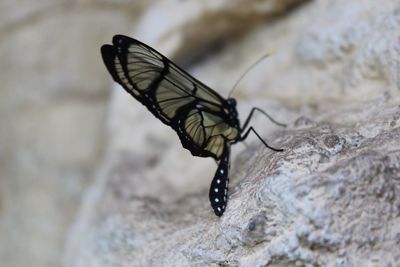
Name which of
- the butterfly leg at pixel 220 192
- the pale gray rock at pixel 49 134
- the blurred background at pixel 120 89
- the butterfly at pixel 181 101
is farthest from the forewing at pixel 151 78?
the pale gray rock at pixel 49 134

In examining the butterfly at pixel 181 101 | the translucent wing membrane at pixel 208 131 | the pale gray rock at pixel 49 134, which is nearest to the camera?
the butterfly at pixel 181 101

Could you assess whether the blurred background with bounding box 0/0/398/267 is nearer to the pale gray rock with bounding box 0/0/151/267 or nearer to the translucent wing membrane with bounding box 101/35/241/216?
the pale gray rock with bounding box 0/0/151/267

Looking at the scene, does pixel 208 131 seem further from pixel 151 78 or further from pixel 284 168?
pixel 284 168

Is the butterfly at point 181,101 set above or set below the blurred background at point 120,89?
below

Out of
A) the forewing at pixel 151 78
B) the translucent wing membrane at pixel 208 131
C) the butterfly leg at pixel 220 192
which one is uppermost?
the forewing at pixel 151 78

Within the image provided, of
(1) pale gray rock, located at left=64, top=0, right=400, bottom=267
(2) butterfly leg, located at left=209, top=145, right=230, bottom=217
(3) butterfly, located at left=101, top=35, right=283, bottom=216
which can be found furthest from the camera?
(3) butterfly, located at left=101, top=35, right=283, bottom=216

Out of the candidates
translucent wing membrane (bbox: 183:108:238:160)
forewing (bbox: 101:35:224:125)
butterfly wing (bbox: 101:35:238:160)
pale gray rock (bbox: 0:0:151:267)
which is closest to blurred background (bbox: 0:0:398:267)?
pale gray rock (bbox: 0:0:151:267)

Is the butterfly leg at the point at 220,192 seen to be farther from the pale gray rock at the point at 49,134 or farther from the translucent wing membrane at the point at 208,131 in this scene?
the pale gray rock at the point at 49,134

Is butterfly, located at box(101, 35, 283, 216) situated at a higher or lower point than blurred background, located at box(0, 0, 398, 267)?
lower

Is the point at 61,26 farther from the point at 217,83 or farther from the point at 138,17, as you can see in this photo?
the point at 217,83
